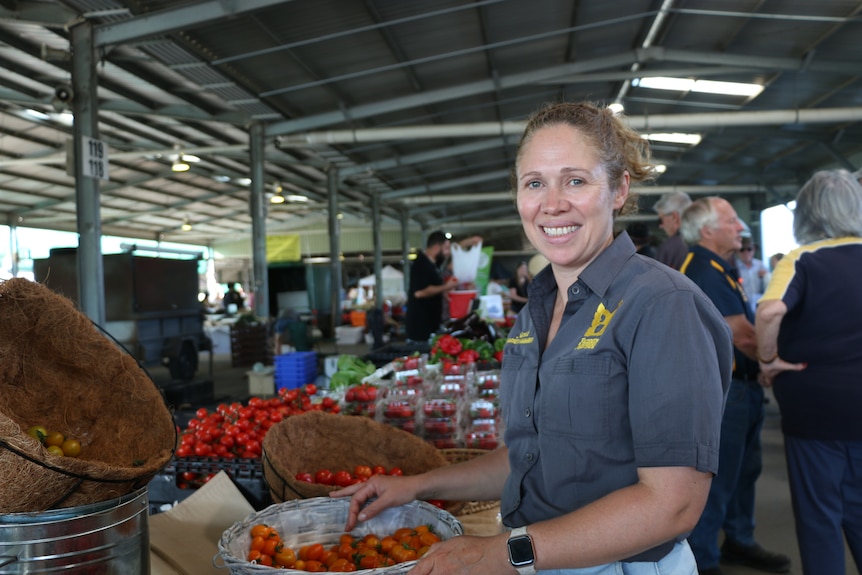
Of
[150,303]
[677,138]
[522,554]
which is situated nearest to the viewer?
[522,554]

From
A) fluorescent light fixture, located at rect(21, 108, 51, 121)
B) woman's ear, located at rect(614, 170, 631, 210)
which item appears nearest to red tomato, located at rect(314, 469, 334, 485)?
woman's ear, located at rect(614, 170, 631, 210)

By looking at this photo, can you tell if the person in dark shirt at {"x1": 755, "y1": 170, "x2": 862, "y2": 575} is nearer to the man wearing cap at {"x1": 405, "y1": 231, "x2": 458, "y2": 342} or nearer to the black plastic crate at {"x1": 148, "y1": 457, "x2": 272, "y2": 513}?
the black plastic crate at {"x1": 148, "y1": 457, "x2": 272, "y2": 513}

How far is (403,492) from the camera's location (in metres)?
1.74

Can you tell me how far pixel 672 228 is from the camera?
4.55 meters

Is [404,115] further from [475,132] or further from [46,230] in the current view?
[46,230]

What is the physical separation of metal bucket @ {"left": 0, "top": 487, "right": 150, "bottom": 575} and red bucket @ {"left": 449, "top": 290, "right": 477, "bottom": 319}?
5.41 metres

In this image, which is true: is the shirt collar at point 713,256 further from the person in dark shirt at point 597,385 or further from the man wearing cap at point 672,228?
the person in dark shirt at point 597,385

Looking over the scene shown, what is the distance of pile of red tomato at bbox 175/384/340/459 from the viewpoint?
2686 millimetres

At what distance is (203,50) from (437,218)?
20393 millimetres

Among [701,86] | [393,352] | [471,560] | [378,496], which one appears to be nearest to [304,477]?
[378,496]

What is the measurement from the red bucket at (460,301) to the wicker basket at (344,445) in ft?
14.4

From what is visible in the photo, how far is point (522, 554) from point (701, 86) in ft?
40.5

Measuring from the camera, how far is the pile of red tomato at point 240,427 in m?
2.69

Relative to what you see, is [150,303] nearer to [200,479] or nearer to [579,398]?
[200,479]
